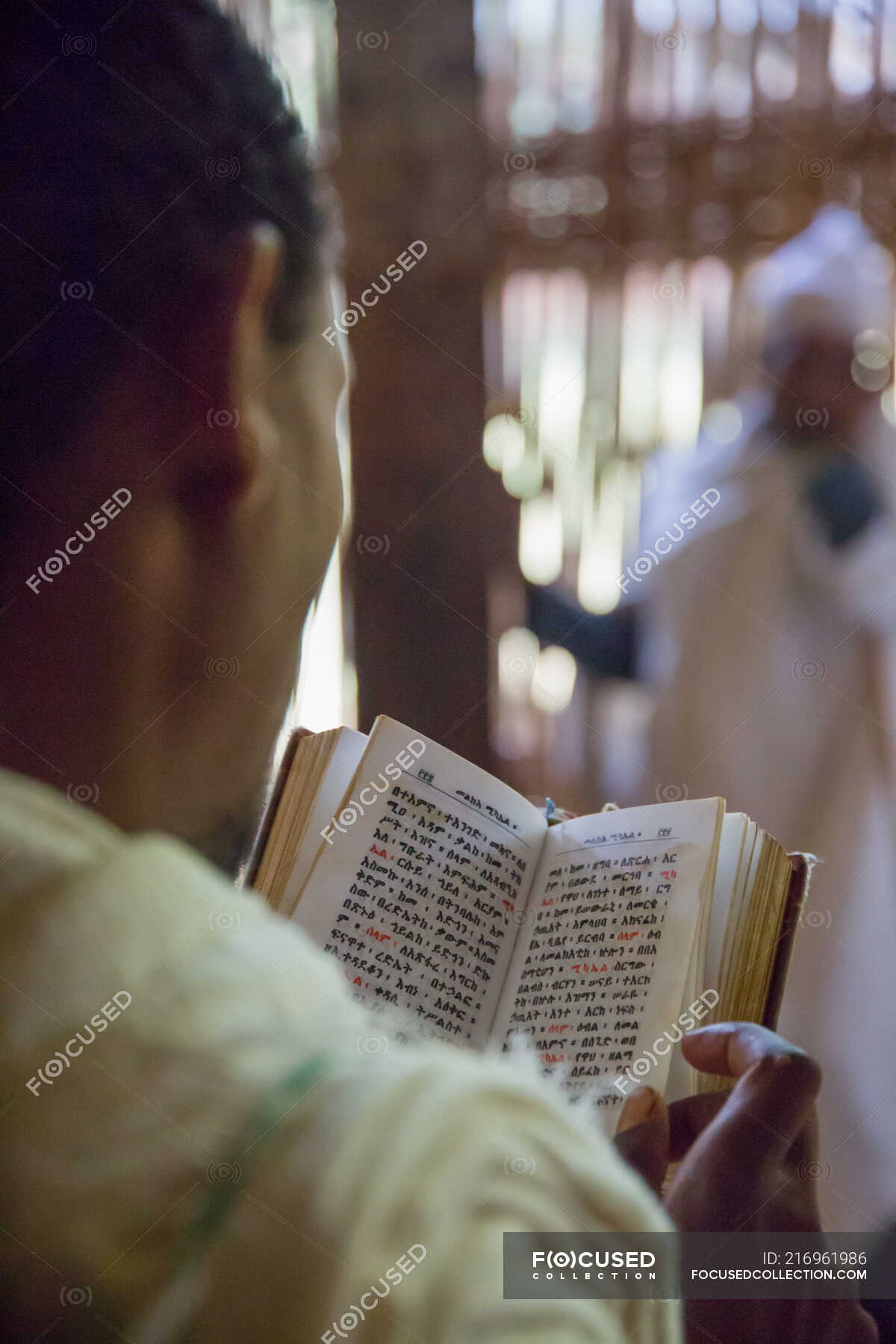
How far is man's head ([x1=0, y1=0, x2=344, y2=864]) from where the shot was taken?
36.4 inches

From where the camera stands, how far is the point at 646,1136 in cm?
74

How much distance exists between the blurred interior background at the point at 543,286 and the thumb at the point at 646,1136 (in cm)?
59

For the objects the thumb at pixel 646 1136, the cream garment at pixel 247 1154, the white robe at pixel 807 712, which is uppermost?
the white robe at pixel 807 712

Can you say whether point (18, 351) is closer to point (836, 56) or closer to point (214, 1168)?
point (214, 1168)

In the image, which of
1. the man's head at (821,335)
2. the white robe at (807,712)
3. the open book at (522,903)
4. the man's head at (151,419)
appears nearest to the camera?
the open book at (522,903)

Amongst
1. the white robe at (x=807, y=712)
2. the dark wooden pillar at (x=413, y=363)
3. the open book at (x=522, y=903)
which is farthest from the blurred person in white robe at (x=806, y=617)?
the open book at (x=522, y=903)

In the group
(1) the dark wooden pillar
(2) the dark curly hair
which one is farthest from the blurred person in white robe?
(2) the dark curly hair

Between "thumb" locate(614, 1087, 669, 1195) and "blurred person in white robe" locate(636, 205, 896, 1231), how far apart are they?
68 cm

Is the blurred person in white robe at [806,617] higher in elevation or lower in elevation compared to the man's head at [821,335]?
lower

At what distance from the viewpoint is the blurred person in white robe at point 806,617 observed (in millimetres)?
1449

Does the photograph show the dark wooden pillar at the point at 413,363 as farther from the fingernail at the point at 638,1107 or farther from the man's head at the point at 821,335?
the fingernail at the point at 638,1107

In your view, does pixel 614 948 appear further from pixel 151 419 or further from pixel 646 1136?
pixel 151 419

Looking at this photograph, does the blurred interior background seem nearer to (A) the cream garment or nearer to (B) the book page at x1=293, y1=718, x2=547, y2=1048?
(B) the book page at x1=293, y1=718, x2=547, y2=1048

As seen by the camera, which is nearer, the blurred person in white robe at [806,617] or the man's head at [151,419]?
the man's head at [151,419]
